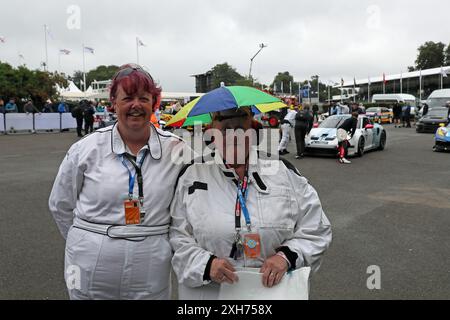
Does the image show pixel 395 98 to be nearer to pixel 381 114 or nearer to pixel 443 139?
pixel 381 114

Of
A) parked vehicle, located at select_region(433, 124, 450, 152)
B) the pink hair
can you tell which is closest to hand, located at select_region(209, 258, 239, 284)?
the pink hair

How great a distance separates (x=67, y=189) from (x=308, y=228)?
136 centimetres

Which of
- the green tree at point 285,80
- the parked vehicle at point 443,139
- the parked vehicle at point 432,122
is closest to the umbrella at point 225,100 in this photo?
the parked vehicle at point 443,139

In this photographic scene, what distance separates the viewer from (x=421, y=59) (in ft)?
332

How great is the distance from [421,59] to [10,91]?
9660cm

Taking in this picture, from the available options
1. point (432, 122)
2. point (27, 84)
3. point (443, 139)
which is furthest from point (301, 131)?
point (27, 84)

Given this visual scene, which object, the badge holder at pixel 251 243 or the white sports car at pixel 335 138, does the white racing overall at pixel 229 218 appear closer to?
the badge holder at pixel 251 243

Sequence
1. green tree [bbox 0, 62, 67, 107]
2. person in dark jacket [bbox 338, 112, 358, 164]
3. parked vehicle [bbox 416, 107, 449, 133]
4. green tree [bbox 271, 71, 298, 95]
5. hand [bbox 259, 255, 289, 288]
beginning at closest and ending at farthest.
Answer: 1. hand [bbox 259, 255, 289, 288]
2. person in dark jacket [bbox 338, 112, 358, 164]
3. parked vehicle [bbox 416, 107, 449, 133]
4. green tree [bbox 0, 62, 67, 107]
5. green tree [bbox 271, 71, 298, 95]

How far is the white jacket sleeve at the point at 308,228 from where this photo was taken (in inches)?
87.1

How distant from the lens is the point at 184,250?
85.4 inches

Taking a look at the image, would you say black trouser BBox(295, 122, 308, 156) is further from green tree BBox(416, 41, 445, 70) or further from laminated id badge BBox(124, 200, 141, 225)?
green tree BBox(416, 41, 445, 70)

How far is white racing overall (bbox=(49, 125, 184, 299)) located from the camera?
222cm

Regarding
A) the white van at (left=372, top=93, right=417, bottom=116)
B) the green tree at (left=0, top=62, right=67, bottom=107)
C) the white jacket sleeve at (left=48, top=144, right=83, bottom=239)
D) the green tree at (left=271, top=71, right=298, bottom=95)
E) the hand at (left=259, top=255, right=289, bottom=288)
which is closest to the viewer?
the hand at (left=259, top=255, right=289, bottom=288)

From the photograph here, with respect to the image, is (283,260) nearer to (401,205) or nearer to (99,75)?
(401,205)
